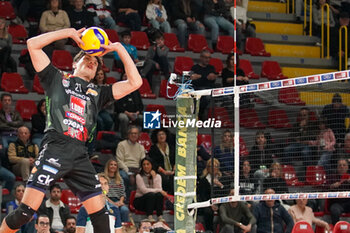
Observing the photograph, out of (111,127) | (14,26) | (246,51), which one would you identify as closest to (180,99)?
(111,127)

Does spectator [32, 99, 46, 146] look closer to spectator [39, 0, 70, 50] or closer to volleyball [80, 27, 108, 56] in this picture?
spectator [39, 0, 70, 50]

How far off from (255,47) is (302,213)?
248 inches

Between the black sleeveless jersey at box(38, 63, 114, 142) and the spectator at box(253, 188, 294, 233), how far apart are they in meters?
6.52

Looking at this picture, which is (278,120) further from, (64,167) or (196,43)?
(64,167)

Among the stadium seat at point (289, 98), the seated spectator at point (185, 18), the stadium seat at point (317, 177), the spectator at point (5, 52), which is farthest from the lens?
the seated spectator at point (185, 18)

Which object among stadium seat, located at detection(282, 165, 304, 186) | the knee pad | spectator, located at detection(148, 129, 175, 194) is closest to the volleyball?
the knee pad

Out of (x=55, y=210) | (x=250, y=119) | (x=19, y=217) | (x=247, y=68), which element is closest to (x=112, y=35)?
(x=247, y=68)

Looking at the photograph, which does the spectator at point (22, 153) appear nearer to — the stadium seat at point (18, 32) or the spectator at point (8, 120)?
the spectator at point (8, 120)

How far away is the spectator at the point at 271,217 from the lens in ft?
45.9

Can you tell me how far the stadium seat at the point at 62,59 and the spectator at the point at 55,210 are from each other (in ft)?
13.5

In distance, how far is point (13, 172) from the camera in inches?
548

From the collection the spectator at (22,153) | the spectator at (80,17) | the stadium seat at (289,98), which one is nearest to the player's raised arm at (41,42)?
the spectator at (22,153)

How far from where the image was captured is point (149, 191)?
1402 cm

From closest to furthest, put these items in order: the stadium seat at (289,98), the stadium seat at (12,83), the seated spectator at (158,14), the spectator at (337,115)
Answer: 1. the spectator at (337,115)
2. the stadium seat at (12,83)
3. the stadium seat at (289,98)
4. the seated spectator at (158,14)
